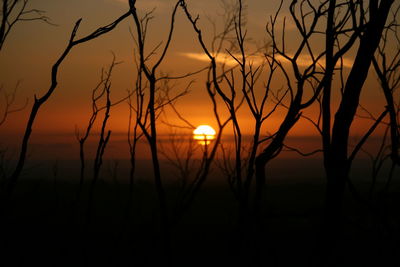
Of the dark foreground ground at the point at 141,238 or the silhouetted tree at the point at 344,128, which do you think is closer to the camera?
the silhouetted tree at the point at 344,128

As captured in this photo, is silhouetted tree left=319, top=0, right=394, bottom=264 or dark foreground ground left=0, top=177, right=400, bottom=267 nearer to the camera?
silhouetted tree left=319, top=0, right=394, bottom=264

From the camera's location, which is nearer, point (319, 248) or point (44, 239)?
point (319, 248)

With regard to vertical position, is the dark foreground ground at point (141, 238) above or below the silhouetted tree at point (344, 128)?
below

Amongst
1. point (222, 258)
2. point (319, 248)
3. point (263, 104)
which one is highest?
point (263, 104)

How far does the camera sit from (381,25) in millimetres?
2385

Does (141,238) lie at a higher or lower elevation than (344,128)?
lower

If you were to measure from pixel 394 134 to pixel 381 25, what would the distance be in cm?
173

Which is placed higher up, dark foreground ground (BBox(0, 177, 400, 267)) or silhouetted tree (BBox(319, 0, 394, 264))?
silhouetted tree (BBox(319, 0, 394, 264))

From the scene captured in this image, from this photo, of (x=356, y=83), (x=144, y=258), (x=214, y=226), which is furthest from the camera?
(x=214, y=226)

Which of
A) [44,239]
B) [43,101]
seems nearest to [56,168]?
[44,239]

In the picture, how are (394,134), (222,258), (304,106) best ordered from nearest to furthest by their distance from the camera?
(304,106) → (394,134) → (222,258)

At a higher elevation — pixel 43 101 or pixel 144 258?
pixel 43 101

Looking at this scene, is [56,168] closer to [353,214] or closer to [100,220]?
[100,220]

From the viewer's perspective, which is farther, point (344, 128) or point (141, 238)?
point (141, 238)
